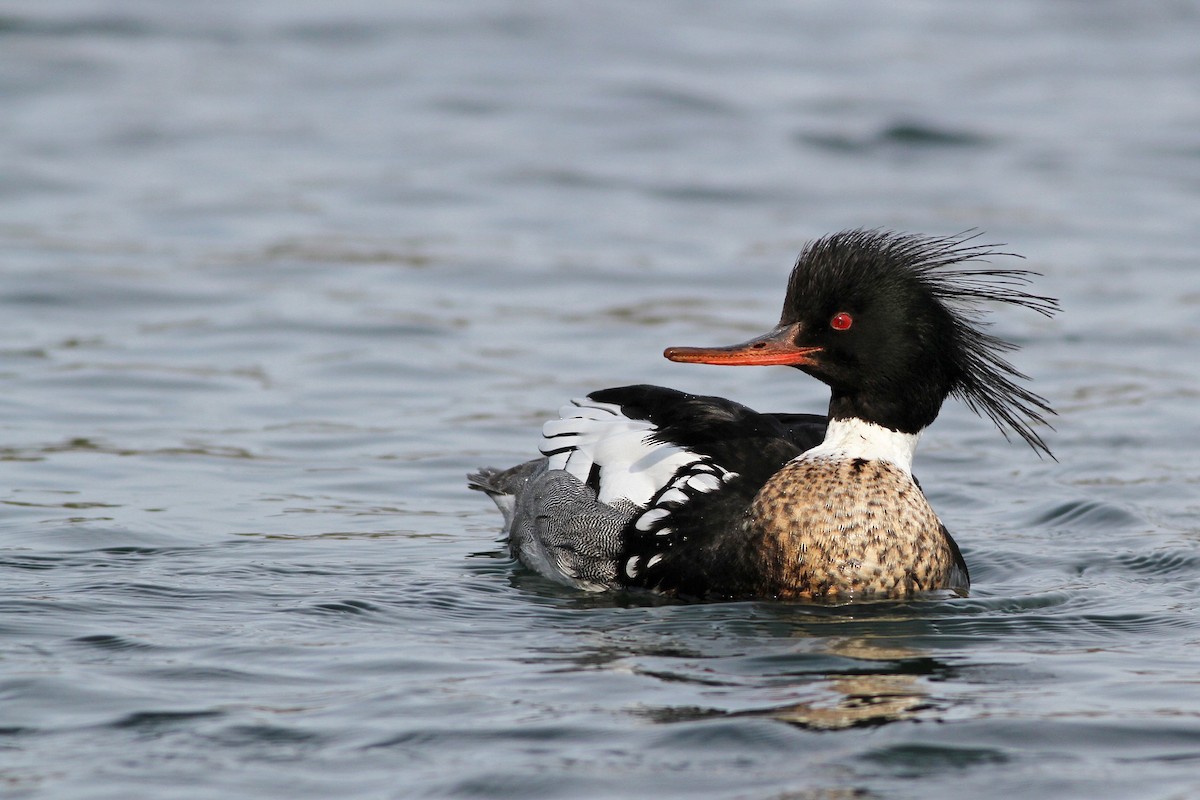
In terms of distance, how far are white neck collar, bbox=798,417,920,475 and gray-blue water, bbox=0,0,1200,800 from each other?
24.3 inches

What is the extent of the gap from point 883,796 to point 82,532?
4.22 m

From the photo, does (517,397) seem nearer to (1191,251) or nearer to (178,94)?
(1191,251)

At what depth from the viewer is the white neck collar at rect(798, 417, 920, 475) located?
697 centimetres

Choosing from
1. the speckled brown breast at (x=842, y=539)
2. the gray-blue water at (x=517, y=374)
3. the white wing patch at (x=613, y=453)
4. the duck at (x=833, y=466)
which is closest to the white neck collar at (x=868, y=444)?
the duck at (x=833, y=466)

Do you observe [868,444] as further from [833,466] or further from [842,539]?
[842,539]

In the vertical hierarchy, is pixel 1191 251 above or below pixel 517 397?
above

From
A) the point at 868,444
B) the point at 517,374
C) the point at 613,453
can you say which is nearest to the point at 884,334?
the point at 868,444

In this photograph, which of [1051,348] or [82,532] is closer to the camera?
[82,532]

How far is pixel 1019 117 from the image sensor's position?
18891 mm

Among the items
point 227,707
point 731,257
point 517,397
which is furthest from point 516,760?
point 731,257

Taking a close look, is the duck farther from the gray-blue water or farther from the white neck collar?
the gray-blue water

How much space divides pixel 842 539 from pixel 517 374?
4.81 metres

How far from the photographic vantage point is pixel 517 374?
1134 cm

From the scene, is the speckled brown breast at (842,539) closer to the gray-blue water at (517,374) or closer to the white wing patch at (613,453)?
the gray-blue water at (517,374)
